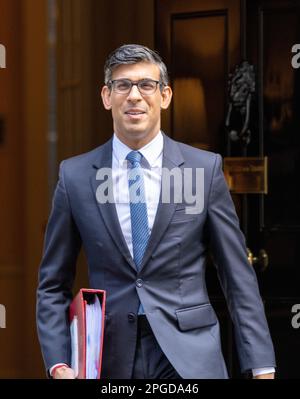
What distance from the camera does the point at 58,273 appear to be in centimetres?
254

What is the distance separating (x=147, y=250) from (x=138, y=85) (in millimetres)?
504

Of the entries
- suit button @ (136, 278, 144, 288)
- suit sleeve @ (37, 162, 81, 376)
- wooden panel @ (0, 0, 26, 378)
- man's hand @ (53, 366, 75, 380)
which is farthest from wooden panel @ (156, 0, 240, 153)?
man's hand @ (53, 366, 75, 380)

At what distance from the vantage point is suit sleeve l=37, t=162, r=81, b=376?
2504 mm

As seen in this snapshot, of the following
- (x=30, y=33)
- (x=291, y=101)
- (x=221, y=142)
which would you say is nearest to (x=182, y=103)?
(x=221, y=142)

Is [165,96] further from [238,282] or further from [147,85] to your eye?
[238,282]

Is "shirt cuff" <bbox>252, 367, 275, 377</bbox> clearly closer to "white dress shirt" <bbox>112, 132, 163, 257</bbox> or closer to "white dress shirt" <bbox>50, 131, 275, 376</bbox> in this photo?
"white dress shirt" <bbox>50, 131, 275, 376</bbox>

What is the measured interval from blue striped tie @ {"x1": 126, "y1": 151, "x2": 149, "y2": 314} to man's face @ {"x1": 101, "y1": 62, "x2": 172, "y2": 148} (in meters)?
0.06

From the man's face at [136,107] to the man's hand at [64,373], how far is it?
72cm

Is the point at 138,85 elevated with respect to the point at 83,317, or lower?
elevated

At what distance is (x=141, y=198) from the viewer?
2.47m

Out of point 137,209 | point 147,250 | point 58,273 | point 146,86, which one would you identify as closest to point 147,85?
point 146,86

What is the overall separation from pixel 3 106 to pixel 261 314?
1913 millimetres
